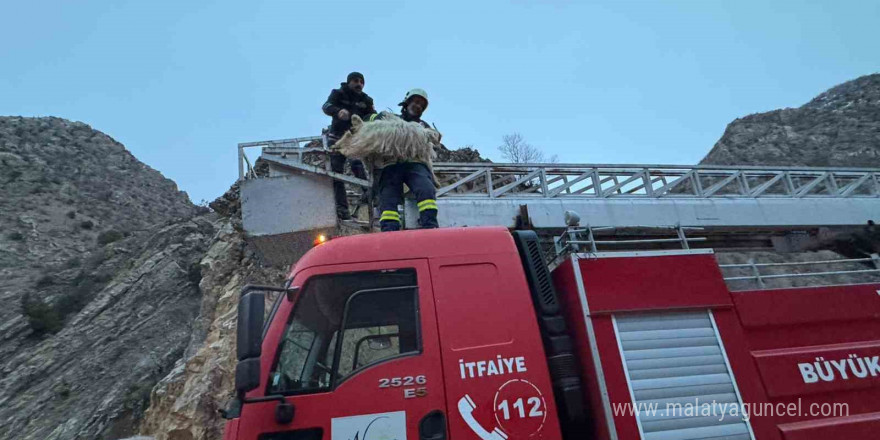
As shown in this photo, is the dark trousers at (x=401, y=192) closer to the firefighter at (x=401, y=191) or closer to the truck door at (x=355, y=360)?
the firefighter at (x=401, y=191)

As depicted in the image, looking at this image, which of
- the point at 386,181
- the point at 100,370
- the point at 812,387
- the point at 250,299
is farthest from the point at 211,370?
the point at 812,387

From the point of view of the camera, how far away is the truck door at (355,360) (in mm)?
2641

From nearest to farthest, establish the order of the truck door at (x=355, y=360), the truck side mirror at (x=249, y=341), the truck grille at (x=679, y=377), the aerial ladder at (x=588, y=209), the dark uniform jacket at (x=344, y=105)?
1. the truck side mirror at (x=249, y=341)
2. the truck door at (x=355, y=360)
3. the truck grille at (x=679, y=377)
4. the aerial ladder at (x=588, y=209)
5. the dark uniform jacket at (x=344, y=105)

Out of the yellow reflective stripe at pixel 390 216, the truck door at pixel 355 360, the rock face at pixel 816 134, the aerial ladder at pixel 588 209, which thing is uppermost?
the rock face at pixel 816 134

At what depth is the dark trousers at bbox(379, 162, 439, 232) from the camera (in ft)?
13.3

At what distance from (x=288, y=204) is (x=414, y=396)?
9.75 feet

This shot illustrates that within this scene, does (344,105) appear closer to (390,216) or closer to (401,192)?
(401,192)

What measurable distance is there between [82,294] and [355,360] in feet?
82.3

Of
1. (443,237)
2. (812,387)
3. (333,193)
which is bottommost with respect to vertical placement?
(812,387)

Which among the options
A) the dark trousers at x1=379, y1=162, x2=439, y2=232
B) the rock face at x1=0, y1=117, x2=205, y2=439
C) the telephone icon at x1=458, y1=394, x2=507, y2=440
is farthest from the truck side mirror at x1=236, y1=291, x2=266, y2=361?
the rock face at x1=0, y1=117, x2=205, y2=439

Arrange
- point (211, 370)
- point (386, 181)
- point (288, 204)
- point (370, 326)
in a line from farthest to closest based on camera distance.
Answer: point (211, 370) → point (288, 204) → point (386, 181) → point (370, 326)

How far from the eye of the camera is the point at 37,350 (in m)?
17.3

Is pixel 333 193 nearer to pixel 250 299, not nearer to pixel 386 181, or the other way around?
pixel 386 181

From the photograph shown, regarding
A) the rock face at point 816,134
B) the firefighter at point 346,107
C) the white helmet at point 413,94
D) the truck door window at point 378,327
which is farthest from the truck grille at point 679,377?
the rock face at point 816,134
